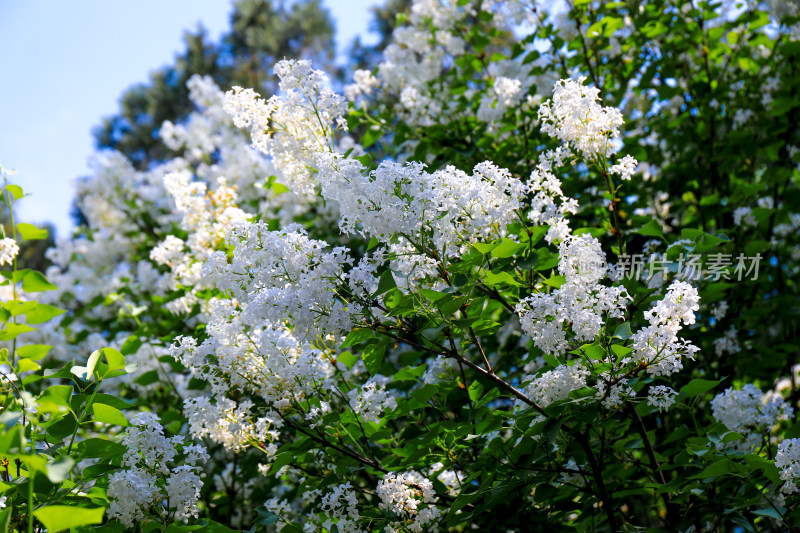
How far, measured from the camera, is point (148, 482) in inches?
90.9

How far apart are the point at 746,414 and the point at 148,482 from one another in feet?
8.84

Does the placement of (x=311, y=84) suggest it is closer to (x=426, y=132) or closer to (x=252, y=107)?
(x=252, y=107)

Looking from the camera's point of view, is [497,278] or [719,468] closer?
[719,468]

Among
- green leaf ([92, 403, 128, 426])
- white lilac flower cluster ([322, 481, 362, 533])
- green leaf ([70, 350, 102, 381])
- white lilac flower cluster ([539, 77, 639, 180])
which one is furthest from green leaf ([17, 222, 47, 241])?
white lilac flower cluster ([539, 77, 639, 180])

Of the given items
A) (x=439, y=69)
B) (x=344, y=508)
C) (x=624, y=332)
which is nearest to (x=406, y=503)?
(x=344, y=508)

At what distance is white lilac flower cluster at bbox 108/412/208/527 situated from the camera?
2.22 meters

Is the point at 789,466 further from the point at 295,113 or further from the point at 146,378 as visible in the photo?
the point at 146,378

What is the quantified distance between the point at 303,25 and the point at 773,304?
18.3 meters

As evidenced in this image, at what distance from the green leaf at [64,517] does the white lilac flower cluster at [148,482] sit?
0.73 metres

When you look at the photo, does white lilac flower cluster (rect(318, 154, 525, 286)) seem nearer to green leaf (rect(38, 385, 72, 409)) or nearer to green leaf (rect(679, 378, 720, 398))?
green leaf (rect(679, 378, 720, 398))

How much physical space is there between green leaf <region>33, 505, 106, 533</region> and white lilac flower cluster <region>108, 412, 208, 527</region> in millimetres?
730

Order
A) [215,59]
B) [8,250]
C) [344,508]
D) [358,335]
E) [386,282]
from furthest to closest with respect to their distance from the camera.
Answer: [215,59] → [344,508] → [8,250] → [358,335] → [386,282]

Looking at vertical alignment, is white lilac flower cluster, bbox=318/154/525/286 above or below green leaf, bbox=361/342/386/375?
above

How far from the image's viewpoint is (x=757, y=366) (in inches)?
153
